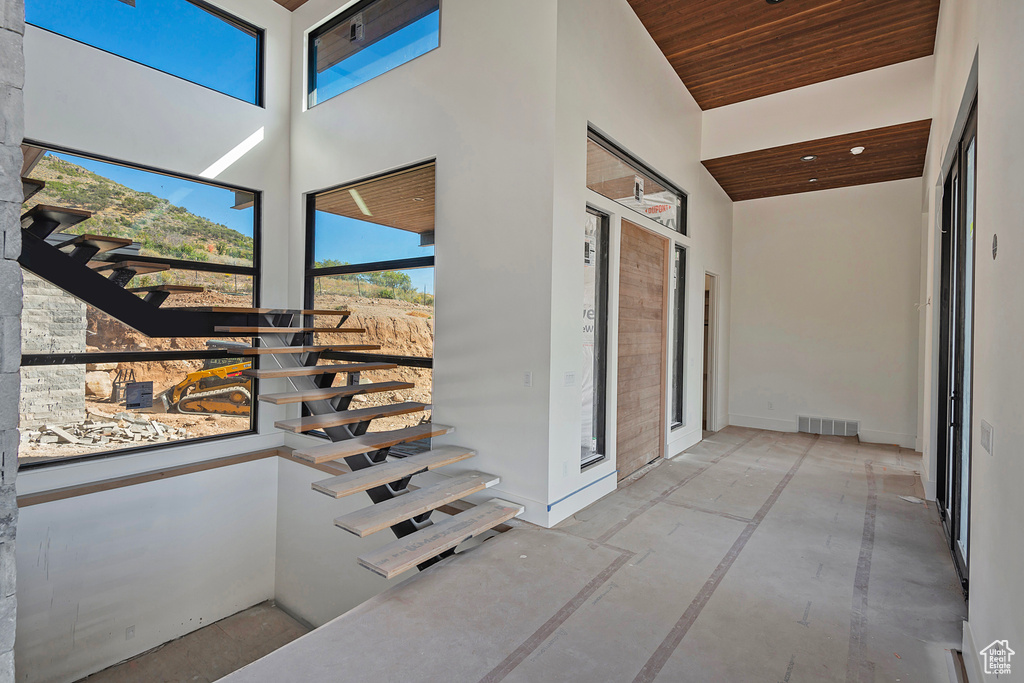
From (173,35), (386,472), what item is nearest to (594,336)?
(386,472)

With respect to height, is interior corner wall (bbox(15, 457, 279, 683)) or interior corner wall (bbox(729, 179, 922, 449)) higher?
interior corner wall (bbox(729, 179, 922, 449))

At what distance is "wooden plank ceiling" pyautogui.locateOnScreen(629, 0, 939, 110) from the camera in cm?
381

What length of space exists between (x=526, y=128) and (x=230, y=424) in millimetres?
3818

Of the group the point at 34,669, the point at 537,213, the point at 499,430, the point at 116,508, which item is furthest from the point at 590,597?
the point at 34,669

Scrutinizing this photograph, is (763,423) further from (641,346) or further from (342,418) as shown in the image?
(342,418)

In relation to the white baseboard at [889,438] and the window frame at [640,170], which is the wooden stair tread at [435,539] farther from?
the white baseboard at [889,438]

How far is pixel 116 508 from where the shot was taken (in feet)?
12.9

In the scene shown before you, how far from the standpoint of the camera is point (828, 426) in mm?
6230

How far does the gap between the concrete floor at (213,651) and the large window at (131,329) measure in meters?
1.72

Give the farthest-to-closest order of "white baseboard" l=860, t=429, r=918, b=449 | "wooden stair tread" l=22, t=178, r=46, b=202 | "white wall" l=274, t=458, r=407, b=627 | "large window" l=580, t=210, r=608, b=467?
"white baseboard" l=860, t=429, r=918, b=449 → "white wall" l=274, t=458, r=407, b=627 → "large window" l=580, t=210, r=608, b=467 → "wooden stair tread" l=22, t=178, r=46, b=202

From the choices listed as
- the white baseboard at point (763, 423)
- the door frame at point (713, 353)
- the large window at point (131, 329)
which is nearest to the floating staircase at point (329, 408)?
the large window at point (131, 329)

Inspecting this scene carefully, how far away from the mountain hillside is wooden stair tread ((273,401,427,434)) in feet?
6.58

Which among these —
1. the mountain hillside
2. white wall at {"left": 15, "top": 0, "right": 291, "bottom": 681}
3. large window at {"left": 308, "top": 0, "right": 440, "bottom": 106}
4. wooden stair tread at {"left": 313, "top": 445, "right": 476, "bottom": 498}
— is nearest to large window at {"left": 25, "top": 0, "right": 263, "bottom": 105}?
white wall at {"left": 15, "top": 0, "right": 291, "bottom": 681}

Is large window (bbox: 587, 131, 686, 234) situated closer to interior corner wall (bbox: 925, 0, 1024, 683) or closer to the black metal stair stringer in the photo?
interior corner wall (bbox: 925, 0, 1024, 683)
